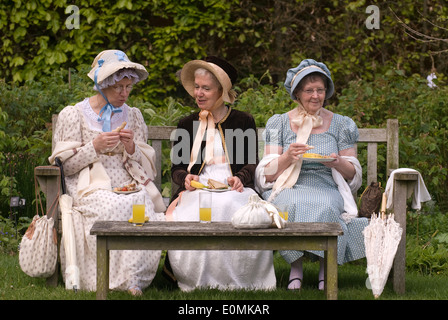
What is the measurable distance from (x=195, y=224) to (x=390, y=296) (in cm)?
131

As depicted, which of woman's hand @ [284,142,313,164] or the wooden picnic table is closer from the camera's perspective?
the wooden picnic table

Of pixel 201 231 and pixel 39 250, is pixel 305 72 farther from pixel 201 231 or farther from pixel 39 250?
pixel 39 250

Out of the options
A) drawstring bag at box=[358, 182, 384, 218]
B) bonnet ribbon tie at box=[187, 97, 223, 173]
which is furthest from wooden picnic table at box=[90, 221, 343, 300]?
bonnet ribbon tie at box=[187, 97, 223, 173]

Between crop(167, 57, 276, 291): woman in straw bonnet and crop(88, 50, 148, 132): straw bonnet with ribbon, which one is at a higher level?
crop(88, 50, 148, 132): straw bonnet with ribbon

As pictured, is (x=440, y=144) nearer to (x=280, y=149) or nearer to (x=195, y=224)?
(x=280, y=149)

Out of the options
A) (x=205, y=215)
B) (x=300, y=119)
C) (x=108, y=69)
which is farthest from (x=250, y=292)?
(x=108, y=69)

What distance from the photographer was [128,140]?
5473 mm

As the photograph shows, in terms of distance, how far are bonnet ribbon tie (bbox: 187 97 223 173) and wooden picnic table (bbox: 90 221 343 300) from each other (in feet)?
3.88

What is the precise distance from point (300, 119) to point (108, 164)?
133 cm

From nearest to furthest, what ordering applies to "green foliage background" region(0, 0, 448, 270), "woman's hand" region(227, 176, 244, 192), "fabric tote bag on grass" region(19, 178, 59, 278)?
"fabric tote bag on grass" region(19, 178, 59, 278)
"woman's hand" region(227, 176, 244, 192)
"green foliage background" region(0, 0, 448, 270)

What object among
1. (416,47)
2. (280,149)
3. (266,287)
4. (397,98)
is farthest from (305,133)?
(416,47)

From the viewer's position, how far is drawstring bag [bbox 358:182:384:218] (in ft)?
17.7

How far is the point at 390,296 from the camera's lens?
5074 millimetres

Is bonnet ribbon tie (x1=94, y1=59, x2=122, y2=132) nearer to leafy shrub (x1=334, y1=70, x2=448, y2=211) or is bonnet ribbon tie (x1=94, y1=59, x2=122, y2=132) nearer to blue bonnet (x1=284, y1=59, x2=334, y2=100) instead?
blue bonnet (x1=284, y1=59, x2=334, y2=100)
